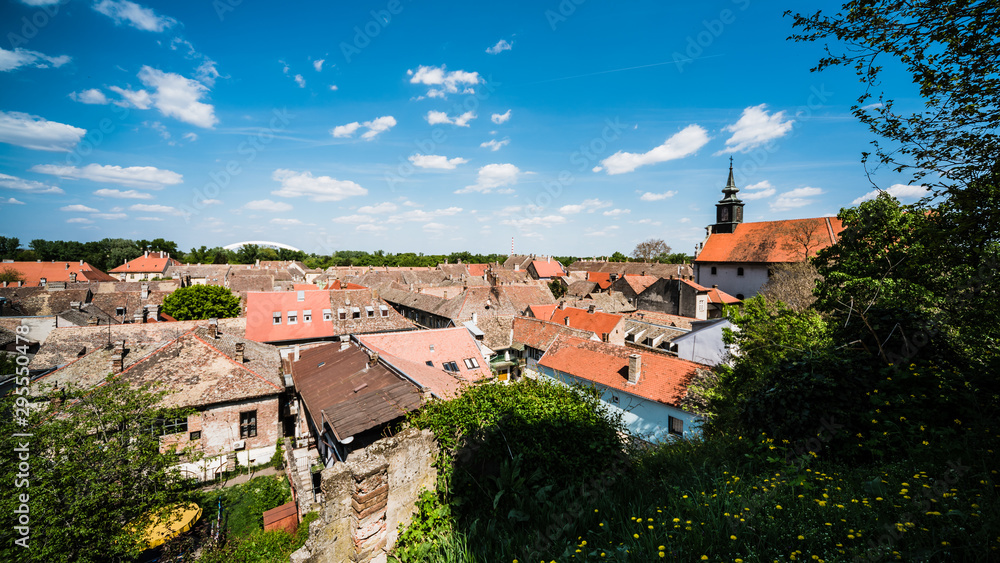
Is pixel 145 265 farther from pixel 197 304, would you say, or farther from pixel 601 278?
pixel 601 278

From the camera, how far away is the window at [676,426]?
16.2 m

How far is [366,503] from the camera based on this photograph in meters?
5.03

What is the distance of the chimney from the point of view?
60.2 feet

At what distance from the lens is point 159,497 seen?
1087cm

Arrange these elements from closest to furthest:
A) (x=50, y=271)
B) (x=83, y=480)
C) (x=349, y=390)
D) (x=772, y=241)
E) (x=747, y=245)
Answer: (x=83, y=480)
(x=349, y=390)
(x=772, y=241)
(x=747, y=245)
(x=50, y=271)

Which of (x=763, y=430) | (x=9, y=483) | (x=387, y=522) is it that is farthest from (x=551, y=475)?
(x=9, y=483)

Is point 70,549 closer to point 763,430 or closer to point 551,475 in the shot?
point 551,475

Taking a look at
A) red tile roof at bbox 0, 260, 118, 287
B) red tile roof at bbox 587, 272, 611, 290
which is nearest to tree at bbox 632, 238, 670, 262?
red tile roof at bbox 587, 272, 611, 290

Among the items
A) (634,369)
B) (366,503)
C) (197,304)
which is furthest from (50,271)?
(366,503)

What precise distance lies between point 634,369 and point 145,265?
117 meters

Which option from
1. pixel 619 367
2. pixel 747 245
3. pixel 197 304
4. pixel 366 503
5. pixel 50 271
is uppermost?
pixel 747 245

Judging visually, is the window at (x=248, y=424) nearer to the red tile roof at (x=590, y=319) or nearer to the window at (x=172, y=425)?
the window at (x=172, y=425)

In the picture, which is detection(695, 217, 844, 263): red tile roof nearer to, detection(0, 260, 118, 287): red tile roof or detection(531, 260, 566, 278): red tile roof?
detection(531, 260, 566, 278): red tile roof

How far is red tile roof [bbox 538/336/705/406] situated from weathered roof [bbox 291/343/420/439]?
10091 millimetres
